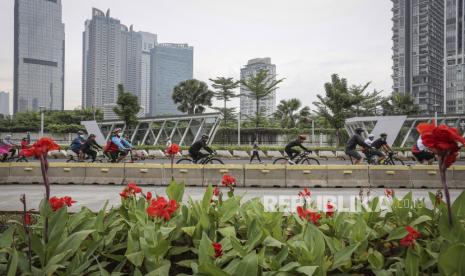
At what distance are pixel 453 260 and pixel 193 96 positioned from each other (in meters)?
60.6

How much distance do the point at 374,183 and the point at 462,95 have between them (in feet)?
343

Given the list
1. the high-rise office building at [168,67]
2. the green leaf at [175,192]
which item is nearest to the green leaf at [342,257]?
the green leaf at [175,192]

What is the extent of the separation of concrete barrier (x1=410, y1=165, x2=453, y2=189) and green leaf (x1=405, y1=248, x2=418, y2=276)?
31.3 feet

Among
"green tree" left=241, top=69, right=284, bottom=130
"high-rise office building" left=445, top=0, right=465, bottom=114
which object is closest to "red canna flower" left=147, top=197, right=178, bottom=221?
"green tree" left=241, top=69, right=284, bottom=130

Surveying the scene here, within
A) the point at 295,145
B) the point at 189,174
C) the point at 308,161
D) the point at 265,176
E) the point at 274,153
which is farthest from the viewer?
the point at 274,153

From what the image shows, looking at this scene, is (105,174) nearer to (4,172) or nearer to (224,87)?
(4,172)

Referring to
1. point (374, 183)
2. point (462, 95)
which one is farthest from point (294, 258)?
point (462, 95)

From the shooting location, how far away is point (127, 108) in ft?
114

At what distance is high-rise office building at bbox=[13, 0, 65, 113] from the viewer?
71.2 meters

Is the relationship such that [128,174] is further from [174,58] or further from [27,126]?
[174,58]

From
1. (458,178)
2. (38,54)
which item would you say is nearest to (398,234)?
(458,178)

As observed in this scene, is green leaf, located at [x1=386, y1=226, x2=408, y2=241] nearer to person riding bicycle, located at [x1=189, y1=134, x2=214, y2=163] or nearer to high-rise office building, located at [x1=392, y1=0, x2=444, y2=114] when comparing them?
person riding bicycle, located at [x1=189, y1=134, x2=214, y2=163]

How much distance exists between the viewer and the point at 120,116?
35.4m

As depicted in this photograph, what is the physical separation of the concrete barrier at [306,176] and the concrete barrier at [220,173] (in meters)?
1.50
